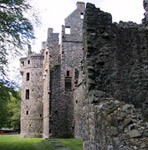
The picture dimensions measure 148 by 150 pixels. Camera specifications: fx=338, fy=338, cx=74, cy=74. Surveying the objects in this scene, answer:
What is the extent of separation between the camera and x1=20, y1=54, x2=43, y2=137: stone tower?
37.6 meters

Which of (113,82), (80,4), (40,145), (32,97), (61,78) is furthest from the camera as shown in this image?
(32,97)

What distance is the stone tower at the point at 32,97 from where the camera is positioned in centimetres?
3762

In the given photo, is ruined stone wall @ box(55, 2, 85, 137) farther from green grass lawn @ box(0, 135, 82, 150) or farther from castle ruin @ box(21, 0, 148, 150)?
castle ruin @ box(21, 0, 148, 150)

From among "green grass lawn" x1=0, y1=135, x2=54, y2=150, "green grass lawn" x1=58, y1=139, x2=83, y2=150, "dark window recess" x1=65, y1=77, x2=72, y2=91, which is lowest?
"green grass lawn" x1=0, y1=135, x2=54, y2=150

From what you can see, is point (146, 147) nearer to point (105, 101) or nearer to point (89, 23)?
point (105, 101)

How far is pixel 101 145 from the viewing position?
26.4 feet

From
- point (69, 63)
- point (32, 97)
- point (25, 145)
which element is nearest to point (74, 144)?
point (25, 145)

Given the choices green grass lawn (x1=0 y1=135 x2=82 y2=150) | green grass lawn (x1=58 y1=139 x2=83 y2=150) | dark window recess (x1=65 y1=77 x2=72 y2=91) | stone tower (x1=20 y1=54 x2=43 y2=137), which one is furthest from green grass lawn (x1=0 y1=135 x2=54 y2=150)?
stone tower (x1=20 y1=54 x2=43 y2=137)

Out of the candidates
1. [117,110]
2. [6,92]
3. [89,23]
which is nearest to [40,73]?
[6,92]

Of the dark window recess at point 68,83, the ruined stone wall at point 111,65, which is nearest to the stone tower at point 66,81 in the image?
the dark window recess at point 68,83

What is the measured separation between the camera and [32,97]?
127ft

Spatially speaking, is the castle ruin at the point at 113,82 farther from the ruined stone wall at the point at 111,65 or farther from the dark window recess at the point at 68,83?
the dark window recess at the point at 68,83

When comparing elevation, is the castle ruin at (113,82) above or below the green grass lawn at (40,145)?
above

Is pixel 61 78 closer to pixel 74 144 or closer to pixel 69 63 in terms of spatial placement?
pixel 69 63
